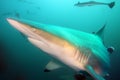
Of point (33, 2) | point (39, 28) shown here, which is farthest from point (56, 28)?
point (33, 2)

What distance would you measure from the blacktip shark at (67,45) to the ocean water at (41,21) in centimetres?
267

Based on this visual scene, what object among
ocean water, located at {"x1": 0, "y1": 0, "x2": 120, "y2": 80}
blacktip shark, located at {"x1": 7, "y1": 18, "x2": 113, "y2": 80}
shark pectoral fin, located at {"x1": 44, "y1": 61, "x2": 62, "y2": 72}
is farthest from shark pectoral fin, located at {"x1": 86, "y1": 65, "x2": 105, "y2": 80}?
ocean water, located at {"x1": 0, "y1": 0, "x2": 120, "y2": 80}

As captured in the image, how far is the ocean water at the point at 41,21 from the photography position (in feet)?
30.6

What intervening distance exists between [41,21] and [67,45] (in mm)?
12978

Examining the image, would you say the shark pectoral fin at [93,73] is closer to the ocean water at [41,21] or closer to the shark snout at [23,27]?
the shark snout at [23,27]

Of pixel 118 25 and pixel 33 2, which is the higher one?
pixel 33 2

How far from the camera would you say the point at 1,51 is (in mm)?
8883

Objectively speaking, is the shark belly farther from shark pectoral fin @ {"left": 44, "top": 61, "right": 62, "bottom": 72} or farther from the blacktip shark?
shark pectoral fin @ {"left": 44, "top": 61, "right": 62, "bottom": 72}

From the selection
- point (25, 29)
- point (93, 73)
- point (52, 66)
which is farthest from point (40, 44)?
point (52, 66)

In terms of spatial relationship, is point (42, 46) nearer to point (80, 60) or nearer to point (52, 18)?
point (80, 60)

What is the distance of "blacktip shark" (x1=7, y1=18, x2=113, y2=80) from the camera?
138cm

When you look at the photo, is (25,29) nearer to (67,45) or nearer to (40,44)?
(40,44)

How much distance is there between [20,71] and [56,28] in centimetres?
832

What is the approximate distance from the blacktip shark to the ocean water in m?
2.67
